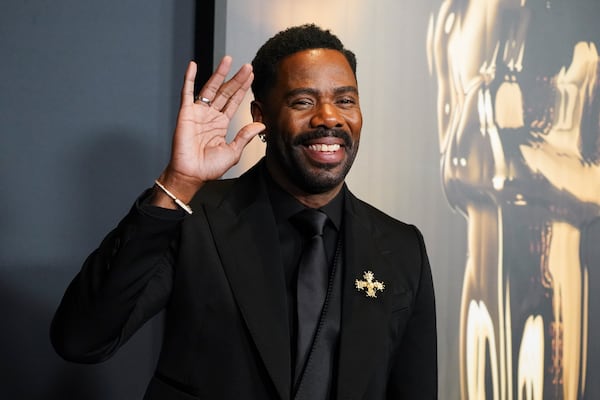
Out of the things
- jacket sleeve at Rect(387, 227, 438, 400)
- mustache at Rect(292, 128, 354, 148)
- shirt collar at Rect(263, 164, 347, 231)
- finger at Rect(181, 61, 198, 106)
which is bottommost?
jacket sleeve at Rect(387, 227, 438, 400)

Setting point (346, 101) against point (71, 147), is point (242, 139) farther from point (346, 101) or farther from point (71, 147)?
point (71, 147)

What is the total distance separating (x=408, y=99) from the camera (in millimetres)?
1729

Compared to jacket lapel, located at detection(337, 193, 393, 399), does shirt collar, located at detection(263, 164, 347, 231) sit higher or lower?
higher

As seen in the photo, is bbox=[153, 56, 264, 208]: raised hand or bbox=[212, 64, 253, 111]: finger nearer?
bbox=[153, 56, 264, 208]: raised hand

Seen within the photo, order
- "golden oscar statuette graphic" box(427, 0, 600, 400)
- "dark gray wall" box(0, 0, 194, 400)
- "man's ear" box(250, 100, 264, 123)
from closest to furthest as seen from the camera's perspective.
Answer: "man's ear" box(250, 100, 264, 123), "dark gray wall" box(0, 0, 194, 400), "golden oscar statuette graphic" box(427, 0, 600, 400)

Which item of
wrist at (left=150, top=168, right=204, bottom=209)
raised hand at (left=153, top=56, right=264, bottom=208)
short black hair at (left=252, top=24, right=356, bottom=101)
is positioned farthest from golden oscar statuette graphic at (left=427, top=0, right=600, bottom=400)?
wrist at (left=150, top=168, right=204, bottom=209)

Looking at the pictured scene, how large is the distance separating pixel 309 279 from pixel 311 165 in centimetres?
19

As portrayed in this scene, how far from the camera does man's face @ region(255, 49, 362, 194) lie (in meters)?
1.17

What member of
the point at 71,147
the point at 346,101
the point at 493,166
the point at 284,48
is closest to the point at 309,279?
the point at 346,101

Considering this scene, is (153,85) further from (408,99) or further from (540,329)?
(540,329)

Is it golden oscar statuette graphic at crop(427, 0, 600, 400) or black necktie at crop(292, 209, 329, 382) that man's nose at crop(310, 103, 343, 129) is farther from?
golden oscar statuette graphic at crop(427, 0, 600, 400)

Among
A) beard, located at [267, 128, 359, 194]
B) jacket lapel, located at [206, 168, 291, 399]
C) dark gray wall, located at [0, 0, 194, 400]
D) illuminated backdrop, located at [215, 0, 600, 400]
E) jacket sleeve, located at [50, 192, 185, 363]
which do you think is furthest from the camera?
illuminated backdrop, located at [215, 0, 600, 400]

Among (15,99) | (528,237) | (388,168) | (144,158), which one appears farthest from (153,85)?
(528,237)

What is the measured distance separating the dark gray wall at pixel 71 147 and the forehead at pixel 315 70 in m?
0.39
